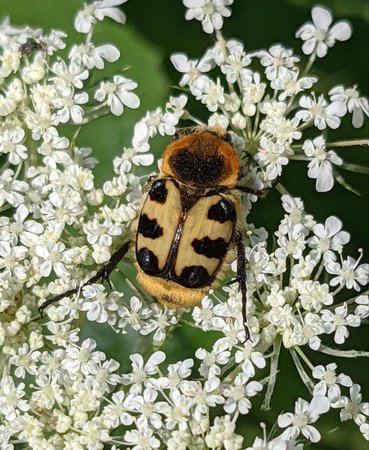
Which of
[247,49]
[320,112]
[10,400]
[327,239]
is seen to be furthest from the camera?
[247,49]

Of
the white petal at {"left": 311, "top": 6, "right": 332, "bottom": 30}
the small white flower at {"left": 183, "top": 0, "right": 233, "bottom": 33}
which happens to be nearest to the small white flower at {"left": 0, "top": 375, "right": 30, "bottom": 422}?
the small white flower at {"left": 183, "top": 0, "right": 233, "bottom": 33}

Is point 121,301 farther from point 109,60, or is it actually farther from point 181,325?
point 109,60

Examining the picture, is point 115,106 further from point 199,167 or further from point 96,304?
→ point 96,304

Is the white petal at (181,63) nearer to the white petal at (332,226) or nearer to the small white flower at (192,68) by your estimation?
the small white flower at (192,68)

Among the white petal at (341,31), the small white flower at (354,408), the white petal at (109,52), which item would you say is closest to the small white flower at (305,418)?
the small white flower at (354,408)

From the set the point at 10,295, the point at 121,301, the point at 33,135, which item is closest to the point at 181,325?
the point at 121,301

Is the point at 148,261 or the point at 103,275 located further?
the point at 103,275

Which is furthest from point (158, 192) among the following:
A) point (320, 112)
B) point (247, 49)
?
point (247, 49)
